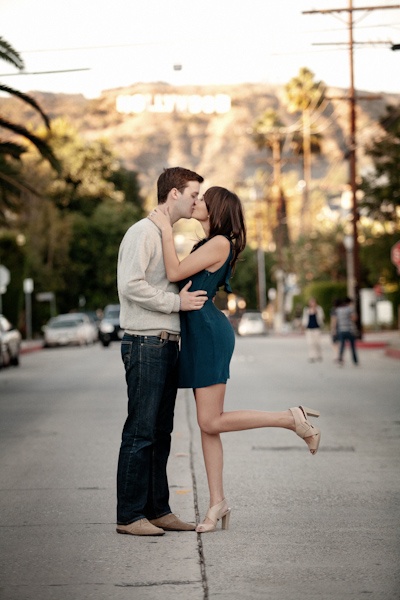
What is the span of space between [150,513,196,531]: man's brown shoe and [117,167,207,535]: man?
81 millimetres

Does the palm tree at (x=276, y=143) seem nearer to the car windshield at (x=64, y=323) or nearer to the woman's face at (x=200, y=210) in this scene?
the car windshield at (x=64, y=323)

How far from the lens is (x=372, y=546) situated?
674cm

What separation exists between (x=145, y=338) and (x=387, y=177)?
33.1 m

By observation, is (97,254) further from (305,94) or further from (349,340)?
(349,340)

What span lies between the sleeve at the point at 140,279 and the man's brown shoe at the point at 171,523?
128cm

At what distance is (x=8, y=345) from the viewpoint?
104 ft

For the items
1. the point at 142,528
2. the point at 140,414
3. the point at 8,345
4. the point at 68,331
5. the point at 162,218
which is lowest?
the point at 68,331

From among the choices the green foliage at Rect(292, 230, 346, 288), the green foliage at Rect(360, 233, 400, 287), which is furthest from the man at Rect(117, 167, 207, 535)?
the green foliage at Rect(292, 230, 346, 288)

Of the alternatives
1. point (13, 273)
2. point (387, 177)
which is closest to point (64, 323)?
point (13, 273)

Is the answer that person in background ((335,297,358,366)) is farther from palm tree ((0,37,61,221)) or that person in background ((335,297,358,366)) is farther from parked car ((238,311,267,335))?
parked car ((238,311,267,335))

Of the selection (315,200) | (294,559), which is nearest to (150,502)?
(294,559)

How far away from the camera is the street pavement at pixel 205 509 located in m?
5.88

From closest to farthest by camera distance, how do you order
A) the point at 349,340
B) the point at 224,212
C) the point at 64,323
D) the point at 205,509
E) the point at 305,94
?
the point at 224,212 → the point at 205,509 → the point at 349,340 → the point at 64,323 → the point at 305,94

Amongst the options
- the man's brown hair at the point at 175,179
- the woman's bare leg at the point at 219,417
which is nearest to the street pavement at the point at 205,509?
the woman's bare leg at the point at 219,417
